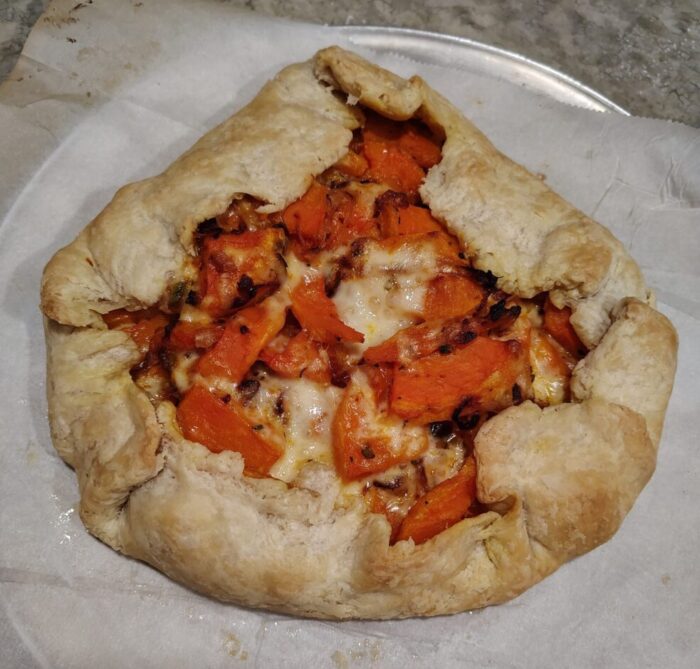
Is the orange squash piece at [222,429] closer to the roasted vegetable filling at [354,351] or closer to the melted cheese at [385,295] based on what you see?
the roasted vegetable filling at [354,351]

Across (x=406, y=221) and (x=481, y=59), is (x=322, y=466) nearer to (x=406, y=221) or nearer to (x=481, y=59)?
(x=406, y=221)

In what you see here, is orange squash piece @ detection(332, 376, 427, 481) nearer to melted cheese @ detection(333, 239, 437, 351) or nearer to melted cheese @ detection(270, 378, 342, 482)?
melted cheese @ detection(270, 378, 342, 482)

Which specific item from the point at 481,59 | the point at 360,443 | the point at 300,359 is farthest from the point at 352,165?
the point at 481,59

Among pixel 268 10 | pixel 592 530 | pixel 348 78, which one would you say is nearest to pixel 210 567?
pixel 592 530

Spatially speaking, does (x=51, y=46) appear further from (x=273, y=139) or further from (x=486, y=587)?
(x=486, y=587)

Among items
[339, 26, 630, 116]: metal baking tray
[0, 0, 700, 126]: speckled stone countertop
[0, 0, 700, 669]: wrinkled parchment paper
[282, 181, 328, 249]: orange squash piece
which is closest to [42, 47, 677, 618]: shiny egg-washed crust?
[282, 181, 328, 249]: orange squash piece

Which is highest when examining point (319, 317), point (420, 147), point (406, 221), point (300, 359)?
point (420, 147)

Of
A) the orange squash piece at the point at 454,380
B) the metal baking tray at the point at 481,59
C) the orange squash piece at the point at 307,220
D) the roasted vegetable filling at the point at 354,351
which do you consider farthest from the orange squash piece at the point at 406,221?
the metal baking tray at the point at 481,59
